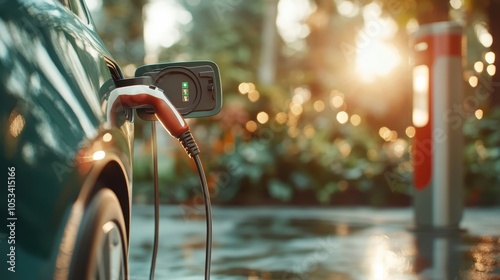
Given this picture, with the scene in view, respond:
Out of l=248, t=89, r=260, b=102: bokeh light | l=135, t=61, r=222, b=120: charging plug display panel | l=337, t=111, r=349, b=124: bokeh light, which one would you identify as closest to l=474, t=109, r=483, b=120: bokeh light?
l=337, t=111, r=349, b=124: bokeh light

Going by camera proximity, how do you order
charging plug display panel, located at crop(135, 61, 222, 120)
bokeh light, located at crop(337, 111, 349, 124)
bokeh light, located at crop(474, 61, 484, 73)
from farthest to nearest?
bokeh light, located at crop(337, 111, 349, 124)
bokeh light, located at crop(474, 61, 484, 73)
charging plug display panel, located at crop(135, 61, 222, 120)

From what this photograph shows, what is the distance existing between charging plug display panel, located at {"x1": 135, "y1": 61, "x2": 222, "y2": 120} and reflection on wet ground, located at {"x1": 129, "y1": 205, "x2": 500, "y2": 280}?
10.9ft

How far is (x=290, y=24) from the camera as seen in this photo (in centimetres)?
2677

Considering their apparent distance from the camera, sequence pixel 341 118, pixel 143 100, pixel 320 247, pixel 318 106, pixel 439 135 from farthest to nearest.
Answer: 1. pixel 318 106
2. pixel 341 118
3. pixel 439 135
4. pixel 320 247
5. pixel 143 100

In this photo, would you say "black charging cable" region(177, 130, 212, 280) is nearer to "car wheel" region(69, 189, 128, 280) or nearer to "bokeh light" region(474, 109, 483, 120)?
"car wheel" region(69, 189, 128, 280)

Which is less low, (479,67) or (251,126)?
(479,67)

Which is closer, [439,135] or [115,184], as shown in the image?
[115,184]

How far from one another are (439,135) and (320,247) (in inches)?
76.7

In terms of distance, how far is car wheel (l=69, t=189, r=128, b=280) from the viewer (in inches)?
61.5

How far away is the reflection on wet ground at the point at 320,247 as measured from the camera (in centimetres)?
559

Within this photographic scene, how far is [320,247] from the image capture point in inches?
272

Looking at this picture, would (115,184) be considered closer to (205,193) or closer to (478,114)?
(205,193)

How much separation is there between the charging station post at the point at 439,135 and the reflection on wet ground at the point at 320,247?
0.98ft

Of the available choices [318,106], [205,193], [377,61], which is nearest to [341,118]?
[318,106]
